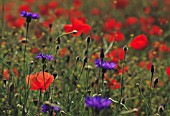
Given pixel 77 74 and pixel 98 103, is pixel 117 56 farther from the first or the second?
pixel 98 103

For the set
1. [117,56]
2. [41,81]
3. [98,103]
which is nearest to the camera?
[98,103]

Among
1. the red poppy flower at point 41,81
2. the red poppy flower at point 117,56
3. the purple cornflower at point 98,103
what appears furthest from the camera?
the red poppy flower at point 117,56

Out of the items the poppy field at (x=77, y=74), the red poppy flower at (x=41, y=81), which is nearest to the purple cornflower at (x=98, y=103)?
the poppy field at (x=77, y=74)

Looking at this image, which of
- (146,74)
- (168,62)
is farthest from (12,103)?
(168,62)

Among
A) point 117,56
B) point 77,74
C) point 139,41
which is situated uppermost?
point 139,41

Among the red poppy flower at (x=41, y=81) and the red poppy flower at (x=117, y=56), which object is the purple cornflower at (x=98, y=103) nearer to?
the red poppy flower at (x=41, y=81)

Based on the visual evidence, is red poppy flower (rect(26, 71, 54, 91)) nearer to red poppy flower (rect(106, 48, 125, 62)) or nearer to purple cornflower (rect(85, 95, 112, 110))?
purple cornflower (rect(85, 95, 112, 110))

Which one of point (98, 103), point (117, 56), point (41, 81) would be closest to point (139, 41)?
point (117, 56)

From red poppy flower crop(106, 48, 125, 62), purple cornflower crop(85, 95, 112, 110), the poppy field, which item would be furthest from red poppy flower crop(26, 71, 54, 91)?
red poppy flower crop(106, 48, 125, 62)

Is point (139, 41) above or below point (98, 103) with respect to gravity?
above

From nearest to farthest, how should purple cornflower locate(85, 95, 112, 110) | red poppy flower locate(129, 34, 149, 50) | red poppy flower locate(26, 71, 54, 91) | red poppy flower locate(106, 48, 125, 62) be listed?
purple cornflower locate(85, 95, 112, 110) → red poppy flower locate(26, 71, 54, 91) → red poppy flower locate(129, 34, 149, 50) → red poppy flower locate(106, 48, 125, 62)

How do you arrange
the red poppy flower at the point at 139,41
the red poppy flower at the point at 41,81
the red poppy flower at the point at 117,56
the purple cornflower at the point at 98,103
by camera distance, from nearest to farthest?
1. the purple cornflower at the point at 98,103
2. the red poppy flower at the point at 41,81
3. the red poppy flower at the point at 139,41
4. the red poppy flower at the point at 117,56

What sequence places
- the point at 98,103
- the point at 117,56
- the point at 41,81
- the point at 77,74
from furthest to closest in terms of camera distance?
the point at 117,56 → the point at 77,74 → the point at 41,81 → the point at 98,103

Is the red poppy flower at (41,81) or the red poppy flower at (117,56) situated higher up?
the red poppy flower at (117,56)
